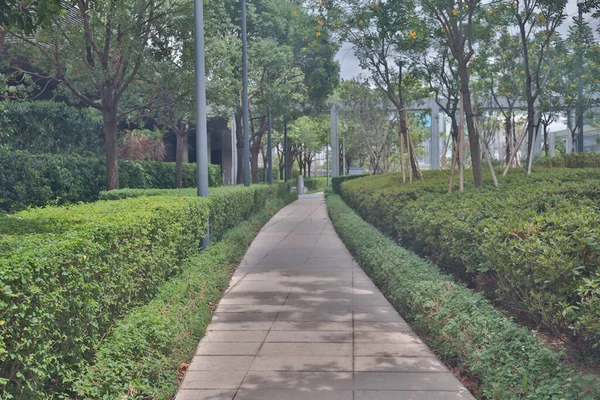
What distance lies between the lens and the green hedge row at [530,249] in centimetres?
478

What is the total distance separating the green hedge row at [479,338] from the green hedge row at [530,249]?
10.4 inches

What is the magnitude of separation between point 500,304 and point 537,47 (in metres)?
16.8

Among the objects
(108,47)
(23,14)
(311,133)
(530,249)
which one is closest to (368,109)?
(311,133)

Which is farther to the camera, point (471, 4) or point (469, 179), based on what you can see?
point (469, 179)

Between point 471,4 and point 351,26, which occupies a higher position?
point 351,26

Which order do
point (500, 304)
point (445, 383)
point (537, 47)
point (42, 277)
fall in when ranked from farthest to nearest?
point (537, 47)
point (500, 304)
point (445, 383)
point (42, 277)

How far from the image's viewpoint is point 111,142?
16688mm

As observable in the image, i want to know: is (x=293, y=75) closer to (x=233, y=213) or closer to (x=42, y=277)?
(x=233, y=213)

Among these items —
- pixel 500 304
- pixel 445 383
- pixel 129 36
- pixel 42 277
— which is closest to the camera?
pixel 42 277

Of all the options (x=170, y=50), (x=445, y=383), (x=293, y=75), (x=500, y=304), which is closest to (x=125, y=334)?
(x=445, y=383)

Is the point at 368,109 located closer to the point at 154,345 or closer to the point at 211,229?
the point at 211,229

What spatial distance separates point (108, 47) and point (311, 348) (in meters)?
11.2

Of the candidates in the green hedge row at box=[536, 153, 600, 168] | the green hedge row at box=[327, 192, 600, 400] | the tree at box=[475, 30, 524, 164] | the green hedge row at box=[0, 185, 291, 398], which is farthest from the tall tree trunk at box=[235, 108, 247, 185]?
the green hedge row at box=[0, 185, 291, 398]

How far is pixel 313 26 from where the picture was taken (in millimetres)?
19438
